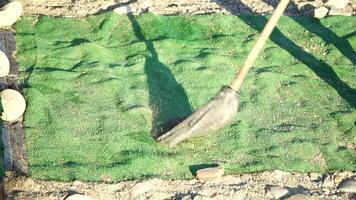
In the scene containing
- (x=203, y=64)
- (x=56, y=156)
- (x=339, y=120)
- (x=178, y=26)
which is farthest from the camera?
(x=178, y=26)

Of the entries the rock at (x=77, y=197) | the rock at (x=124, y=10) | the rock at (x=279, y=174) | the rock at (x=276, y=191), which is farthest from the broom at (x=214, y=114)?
the rock at (x=124, y=10)

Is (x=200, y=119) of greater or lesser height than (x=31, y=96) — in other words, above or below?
above

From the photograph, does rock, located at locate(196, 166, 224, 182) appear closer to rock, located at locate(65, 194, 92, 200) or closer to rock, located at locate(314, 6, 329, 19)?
rock, located at locate(65, 194, 92, 200)

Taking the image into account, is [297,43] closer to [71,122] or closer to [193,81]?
[193,81]

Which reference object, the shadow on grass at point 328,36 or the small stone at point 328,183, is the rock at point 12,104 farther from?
the shadow on grass at point 328,36

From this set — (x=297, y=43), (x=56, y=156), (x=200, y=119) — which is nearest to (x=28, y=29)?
(x=56, y=156)

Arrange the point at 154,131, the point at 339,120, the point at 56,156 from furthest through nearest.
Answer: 1. the point at 339,120
2. the point at 154,131
3. the point at 56,156

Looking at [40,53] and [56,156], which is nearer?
[56,156]
